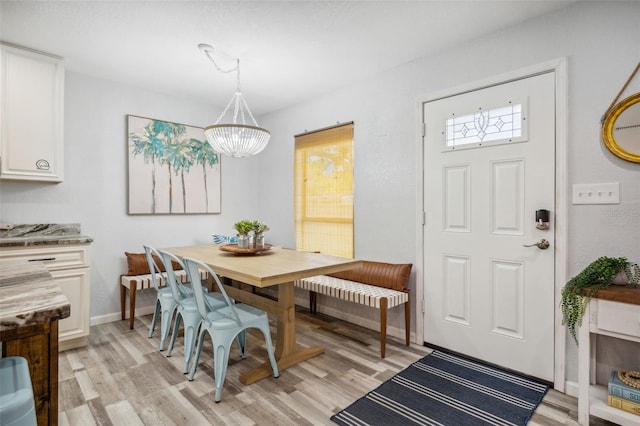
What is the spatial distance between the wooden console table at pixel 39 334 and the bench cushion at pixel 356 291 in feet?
5.96

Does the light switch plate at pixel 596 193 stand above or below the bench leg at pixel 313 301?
above

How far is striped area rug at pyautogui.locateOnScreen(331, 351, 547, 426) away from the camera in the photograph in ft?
6.30

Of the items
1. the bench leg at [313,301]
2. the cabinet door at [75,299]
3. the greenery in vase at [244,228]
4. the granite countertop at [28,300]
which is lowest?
the bench leg at [313,301]

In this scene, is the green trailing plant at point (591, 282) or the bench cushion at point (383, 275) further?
the bench cushion at point (383, 275)

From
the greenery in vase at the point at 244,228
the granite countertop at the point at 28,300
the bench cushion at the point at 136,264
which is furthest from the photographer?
the bench cushion at the point at 136,264

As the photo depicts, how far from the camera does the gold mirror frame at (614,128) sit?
195cm

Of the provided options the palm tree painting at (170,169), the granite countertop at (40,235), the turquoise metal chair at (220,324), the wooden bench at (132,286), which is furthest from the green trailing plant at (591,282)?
the palm tree painting at (170,169)

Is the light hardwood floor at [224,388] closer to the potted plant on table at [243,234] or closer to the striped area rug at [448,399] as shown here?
the striped area rug at [448,399]

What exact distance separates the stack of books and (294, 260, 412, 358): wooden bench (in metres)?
1.37

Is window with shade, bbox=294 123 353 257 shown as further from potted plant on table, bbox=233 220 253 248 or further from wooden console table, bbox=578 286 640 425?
wooden console table, bbox=578 286 640 425

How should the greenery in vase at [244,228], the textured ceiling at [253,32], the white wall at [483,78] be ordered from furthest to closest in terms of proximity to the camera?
the greenery in vase at [244,228] → the textured ceiling at [253,32] → the white wall at [483,78]

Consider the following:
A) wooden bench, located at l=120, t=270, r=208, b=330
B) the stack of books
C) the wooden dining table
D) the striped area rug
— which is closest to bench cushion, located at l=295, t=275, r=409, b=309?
the wooden dining table

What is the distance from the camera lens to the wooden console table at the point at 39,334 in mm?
915

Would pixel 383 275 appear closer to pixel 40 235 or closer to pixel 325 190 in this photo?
pixel 325 190
